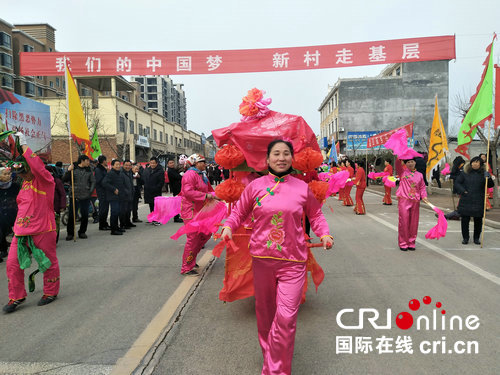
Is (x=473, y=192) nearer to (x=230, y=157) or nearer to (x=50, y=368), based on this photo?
(x=230, y=157)

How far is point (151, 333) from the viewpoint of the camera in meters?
3.39

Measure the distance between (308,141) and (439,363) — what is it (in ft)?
6.94

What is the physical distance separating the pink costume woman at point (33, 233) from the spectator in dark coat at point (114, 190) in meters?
4.58

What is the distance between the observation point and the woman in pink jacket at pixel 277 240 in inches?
104

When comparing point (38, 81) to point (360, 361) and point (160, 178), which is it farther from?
point (360, 361)

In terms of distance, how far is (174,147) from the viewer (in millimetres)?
55438

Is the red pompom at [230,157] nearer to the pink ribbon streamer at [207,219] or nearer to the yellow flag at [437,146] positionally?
the pink ribbon streamer at [207,219]

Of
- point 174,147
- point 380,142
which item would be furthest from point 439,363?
point 174,147

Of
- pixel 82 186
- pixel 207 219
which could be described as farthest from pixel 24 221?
pixel 82 186

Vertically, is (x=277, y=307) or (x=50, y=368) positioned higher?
(x=277, y=307)

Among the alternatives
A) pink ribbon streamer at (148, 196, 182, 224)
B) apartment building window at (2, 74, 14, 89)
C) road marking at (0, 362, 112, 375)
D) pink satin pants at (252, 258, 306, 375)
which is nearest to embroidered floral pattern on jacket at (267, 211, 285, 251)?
pink satin pants at (252, 258, 306, 375)

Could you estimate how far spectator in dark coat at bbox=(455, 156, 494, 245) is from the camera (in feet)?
23.8

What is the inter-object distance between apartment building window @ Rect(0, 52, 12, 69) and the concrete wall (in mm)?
38612

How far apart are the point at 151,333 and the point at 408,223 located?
17.2 ft
